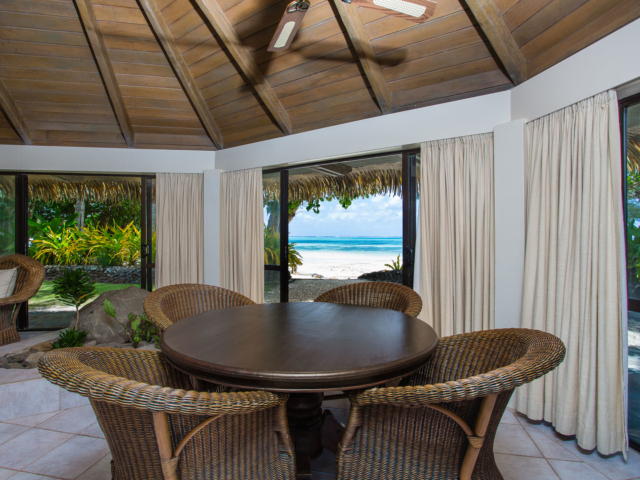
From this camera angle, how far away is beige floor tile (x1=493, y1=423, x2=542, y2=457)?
7.17 ft

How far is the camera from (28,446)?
2.24m

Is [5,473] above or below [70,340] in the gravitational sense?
below

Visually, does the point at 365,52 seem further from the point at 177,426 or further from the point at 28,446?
the point at 28,446

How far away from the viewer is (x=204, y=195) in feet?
15.8

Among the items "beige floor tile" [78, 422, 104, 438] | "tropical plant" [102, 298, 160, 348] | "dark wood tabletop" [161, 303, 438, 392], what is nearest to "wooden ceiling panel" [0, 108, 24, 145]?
"tropical plant" [102, 298, 160, 348]

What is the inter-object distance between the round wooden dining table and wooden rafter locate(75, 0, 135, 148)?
9.73 feet

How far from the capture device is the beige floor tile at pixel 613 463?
1.95 metres

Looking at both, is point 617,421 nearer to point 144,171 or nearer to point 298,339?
point 298,339

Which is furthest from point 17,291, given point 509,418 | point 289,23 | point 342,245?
point 342,245

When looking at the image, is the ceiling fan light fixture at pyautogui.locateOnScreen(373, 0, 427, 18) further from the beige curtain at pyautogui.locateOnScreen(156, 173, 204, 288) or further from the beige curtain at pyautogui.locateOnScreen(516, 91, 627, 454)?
the beige curtain at pyautogui.locateOnScreen(156, 173, 204, 288)

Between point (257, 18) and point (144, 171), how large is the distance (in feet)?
7.73

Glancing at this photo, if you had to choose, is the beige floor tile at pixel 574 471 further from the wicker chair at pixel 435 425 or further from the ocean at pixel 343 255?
the ocean at pixel 343 255

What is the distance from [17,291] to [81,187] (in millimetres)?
2846

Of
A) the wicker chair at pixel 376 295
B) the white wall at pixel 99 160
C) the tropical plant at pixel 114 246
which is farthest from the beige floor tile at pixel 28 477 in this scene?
the tropical plant at pixel 114 246
